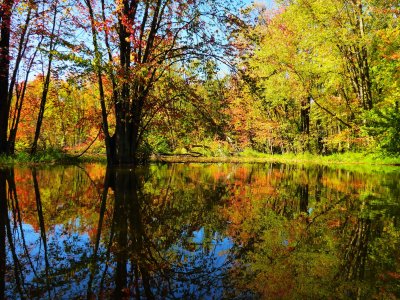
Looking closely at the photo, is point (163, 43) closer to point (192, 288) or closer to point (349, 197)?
point (349, 197)

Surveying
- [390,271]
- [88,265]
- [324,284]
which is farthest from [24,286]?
[390,271]

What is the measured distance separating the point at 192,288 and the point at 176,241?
42.9 inches

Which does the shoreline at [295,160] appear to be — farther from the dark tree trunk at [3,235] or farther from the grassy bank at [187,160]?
the dark tree trunk at [3,235]

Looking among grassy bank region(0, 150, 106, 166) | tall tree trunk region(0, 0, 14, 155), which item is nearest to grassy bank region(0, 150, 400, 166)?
grassy bank region(0, 150, 106, 166)

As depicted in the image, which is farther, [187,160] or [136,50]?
[187,160]

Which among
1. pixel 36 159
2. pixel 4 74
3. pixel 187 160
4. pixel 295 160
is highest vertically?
pixel 4 74

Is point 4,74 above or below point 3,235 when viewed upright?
above

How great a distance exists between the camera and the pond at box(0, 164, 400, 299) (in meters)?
2.30

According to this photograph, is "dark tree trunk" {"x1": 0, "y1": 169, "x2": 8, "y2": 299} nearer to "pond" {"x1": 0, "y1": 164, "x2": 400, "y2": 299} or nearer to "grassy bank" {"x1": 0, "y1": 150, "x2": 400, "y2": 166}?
"pond" {"x1": 0, "y1": 164, "x2": 400, "y2": 299}

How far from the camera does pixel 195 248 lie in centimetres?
324

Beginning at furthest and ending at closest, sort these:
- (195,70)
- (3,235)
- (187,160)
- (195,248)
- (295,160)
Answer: (295,160) → (187,160) → (195,70) → (3,235) → (195,248)

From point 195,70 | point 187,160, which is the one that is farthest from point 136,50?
point 187,160

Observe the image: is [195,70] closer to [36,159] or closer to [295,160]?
[36,159]

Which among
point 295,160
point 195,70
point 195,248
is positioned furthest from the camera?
point 295,160
